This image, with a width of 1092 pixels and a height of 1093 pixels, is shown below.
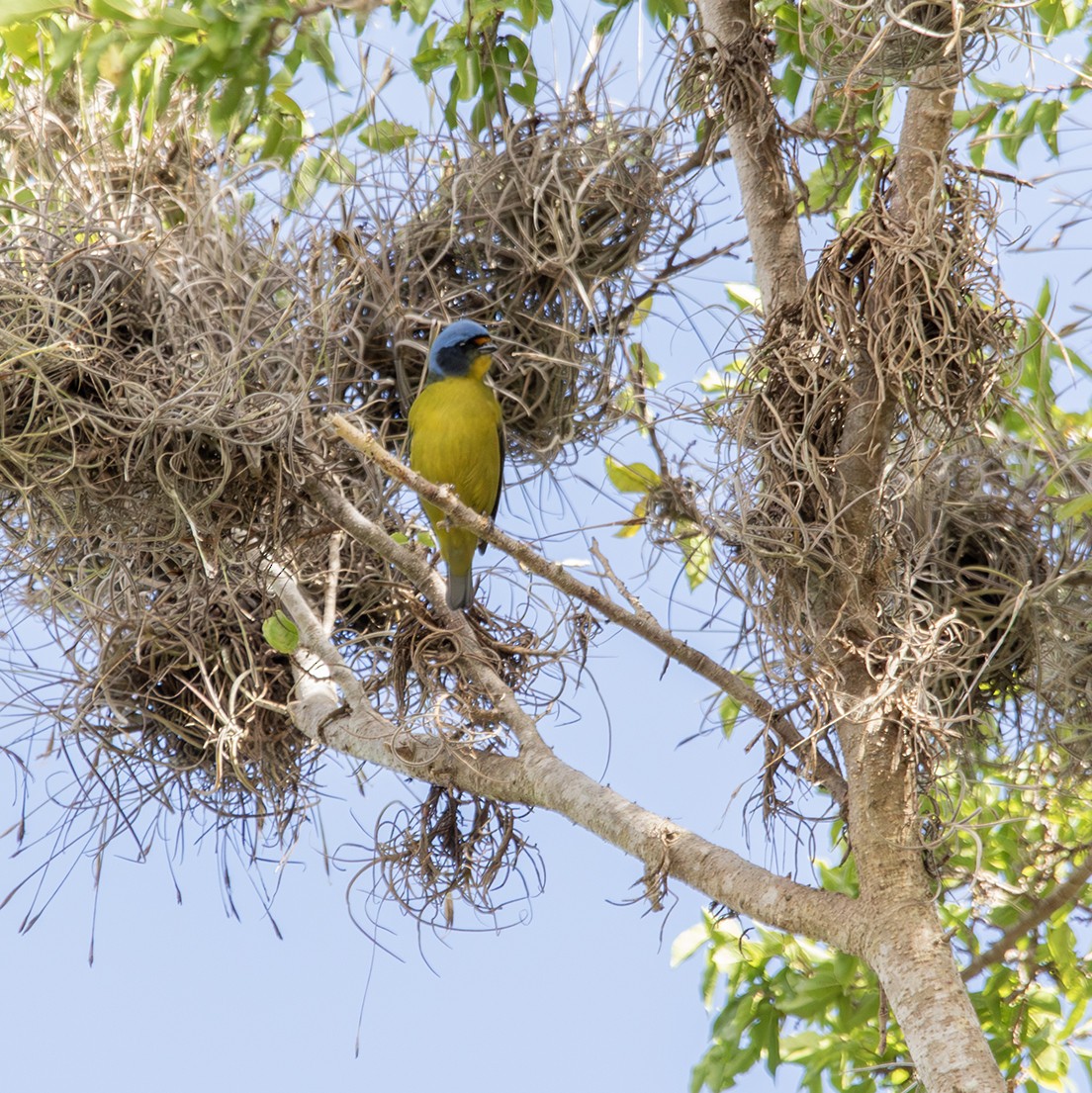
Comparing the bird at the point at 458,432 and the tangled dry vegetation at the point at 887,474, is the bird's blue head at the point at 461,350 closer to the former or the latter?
the bird at the point at 458,432

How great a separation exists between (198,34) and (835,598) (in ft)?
5.43

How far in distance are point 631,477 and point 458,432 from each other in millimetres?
470

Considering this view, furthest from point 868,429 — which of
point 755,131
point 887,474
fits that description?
point 755,131

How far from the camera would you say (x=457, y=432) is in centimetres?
350

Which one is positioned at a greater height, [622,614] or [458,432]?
[458,432]

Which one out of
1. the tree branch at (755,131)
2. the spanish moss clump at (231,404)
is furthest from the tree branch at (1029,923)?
the tree branch at (755,131)

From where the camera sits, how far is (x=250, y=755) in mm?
3250

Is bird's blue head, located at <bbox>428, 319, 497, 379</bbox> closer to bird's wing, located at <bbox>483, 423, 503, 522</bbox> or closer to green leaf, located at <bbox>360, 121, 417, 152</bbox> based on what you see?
bird's wing, located at <bbox>483, 423, 503, 522</bbox>

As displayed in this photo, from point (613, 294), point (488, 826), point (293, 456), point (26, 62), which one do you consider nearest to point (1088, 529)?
point (613, 294)

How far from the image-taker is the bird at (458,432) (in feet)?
10.7

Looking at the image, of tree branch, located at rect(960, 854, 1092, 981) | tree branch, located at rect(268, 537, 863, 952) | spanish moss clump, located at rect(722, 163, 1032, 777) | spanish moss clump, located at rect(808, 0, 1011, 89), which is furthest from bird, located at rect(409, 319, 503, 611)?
tree branch, located at rect(960, 854, 1092, 981)

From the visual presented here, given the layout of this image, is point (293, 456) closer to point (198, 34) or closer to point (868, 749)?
point (198, 34)

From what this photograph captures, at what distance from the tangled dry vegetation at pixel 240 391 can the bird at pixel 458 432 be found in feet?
0.20

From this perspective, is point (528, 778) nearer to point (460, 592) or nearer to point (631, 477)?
point (460, 592)
